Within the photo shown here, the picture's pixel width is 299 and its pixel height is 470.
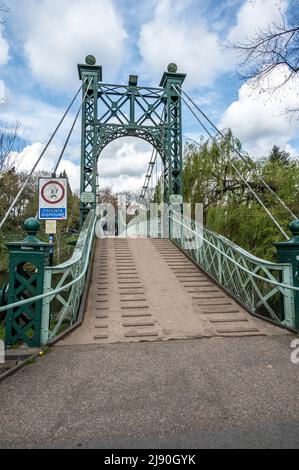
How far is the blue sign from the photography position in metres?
6.90

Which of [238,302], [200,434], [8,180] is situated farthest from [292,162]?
[8,180]

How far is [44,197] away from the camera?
22.7 feet

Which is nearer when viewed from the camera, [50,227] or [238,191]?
[50,227]

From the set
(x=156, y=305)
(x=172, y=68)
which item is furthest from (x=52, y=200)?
(x=172, y=68)

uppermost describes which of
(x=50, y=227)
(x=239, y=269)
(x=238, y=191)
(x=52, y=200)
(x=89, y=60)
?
(x=89, y=60)

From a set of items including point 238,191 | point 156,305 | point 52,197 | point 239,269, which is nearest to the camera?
point 156,305

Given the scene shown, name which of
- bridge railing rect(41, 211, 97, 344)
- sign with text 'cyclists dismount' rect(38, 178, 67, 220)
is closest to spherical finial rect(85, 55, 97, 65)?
sign with text 'cyclists dismount' rect(38, 178, 67, 220)

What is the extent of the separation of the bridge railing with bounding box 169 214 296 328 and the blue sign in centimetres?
337

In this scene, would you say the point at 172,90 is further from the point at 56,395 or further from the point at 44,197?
the point at 56,395

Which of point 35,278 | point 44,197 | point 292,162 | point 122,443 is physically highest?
point 292,162

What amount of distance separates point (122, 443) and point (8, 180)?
1974 cm

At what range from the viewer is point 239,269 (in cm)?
680

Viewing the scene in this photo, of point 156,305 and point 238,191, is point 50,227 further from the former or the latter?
point 238,191

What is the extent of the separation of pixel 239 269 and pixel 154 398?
4.70 metres
